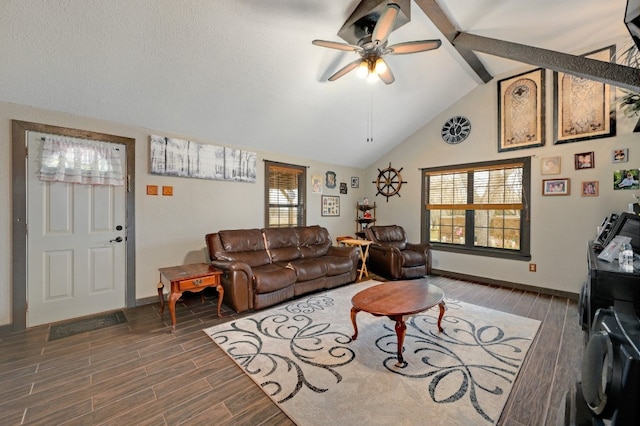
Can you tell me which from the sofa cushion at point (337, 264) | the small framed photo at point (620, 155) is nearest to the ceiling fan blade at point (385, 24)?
the sofa cushion at point (337, 264)

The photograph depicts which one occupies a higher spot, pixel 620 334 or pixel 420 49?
pixel 420 49

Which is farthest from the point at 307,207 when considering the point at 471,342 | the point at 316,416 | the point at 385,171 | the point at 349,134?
the point at 316,416

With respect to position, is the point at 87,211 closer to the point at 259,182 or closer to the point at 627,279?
the point at 259,182

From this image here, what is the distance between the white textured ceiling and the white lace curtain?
38 centimetres

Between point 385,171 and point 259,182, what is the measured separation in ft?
9.93

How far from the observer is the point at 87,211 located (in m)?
3.11

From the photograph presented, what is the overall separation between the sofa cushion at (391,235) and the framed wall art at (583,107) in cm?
287

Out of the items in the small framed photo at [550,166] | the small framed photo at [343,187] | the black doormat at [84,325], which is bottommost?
the black doormat at [84,325]

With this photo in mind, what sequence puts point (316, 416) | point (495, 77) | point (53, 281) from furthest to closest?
1. point (495, 77)
2. point (53, 281)
3. point (316, 416)

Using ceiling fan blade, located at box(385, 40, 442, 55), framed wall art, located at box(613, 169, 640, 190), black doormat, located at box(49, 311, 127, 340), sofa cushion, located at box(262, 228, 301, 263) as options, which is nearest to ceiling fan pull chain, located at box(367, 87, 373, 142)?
ceiling fan blade, located at box(385, 40, 442, 55)

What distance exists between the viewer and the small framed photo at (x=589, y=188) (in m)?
3.59

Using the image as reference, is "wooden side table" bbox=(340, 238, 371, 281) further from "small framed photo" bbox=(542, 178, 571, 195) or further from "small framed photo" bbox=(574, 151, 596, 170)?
"small framed photo" bbox=(574, 151, 596, 170)

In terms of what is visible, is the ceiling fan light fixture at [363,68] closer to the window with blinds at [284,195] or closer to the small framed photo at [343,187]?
the window with blinds at [284,195]

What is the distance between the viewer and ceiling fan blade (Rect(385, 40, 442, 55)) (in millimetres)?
2371
